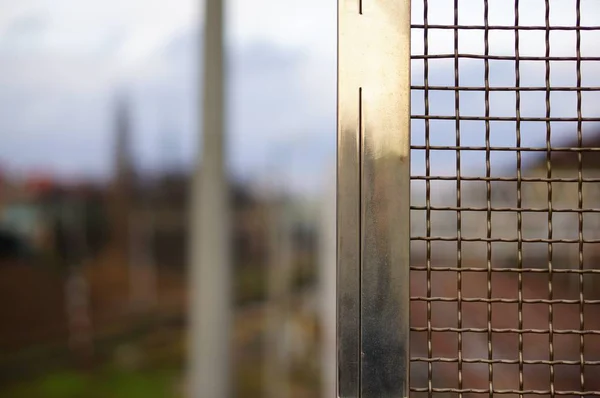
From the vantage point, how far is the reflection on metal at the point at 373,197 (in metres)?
0.55

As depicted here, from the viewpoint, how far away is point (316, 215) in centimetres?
663

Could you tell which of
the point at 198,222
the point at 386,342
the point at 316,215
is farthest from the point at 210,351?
the point at 316,215

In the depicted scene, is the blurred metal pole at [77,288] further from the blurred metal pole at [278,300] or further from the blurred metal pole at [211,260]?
the blurred metal pole at [211,260]

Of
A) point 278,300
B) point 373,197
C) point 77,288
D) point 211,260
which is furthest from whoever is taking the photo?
point 278,300

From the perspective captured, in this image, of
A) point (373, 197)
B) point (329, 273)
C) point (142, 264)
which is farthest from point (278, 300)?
point (373, 197)

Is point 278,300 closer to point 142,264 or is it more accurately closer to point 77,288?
point 142,264

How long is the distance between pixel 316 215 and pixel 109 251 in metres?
2.56

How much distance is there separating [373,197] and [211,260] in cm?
223

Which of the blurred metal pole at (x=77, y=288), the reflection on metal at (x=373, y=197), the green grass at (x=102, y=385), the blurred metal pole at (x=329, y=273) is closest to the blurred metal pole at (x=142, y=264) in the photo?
the blurred metal pole at (x=77, y=288)

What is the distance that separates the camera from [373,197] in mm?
561

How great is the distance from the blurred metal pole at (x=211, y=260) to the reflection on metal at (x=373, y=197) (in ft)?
6.35

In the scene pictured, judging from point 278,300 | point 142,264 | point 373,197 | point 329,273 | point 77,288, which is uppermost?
point 373,197

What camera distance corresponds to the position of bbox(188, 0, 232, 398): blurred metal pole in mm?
2469

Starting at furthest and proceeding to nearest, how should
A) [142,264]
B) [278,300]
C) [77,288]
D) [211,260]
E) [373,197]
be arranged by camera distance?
[142,264]
[278,300]
[77,288]
[211,260]
[373,197]
